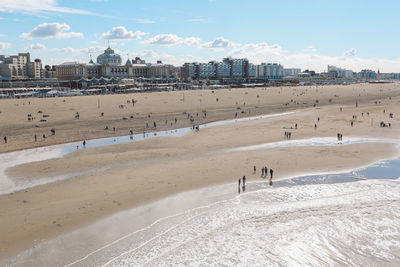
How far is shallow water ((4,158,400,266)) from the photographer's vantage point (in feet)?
36.7

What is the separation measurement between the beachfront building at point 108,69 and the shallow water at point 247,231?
114m

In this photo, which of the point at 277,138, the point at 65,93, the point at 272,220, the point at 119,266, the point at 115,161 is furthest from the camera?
the point at 65,93

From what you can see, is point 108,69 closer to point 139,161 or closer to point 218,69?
point 218,69

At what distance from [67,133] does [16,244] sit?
23.6 meters

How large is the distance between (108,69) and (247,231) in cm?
12718

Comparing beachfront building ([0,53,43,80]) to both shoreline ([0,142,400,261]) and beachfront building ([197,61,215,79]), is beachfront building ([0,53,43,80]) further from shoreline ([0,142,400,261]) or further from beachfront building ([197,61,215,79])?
shoreline ([0,142,400,261])

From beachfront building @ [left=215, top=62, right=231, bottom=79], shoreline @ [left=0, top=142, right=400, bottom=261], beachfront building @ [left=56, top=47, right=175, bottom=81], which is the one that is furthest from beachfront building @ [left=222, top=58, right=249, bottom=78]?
shoreline @ [left=0, top=142, right=400, bottom=261]

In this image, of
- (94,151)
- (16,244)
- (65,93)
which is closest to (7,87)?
(65,93)

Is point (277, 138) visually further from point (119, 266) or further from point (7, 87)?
point (7, 87)

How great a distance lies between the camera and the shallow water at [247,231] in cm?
1118

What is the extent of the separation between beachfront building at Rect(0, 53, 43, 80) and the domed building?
77.7 feet

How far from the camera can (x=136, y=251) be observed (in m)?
11.4

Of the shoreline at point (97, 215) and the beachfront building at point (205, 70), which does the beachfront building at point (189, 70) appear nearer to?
the beachfront building at point (205, 70)

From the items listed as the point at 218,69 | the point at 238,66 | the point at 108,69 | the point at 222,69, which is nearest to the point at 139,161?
the point at 108,69
